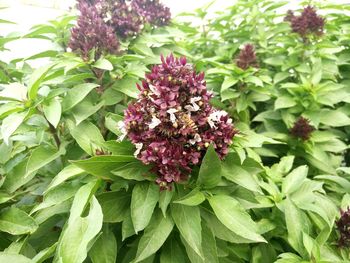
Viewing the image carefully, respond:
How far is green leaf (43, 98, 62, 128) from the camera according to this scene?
2.79 feet

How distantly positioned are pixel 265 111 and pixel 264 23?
0.63 metres

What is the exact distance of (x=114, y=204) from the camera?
840 mm

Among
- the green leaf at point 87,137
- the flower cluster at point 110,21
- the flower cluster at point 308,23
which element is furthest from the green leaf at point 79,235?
the flower cluster at point 308,23

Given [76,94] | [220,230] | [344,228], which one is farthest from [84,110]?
[344,228]

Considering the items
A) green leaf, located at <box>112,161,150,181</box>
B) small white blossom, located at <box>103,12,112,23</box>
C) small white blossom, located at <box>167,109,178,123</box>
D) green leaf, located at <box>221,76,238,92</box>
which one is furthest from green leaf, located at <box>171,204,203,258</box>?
small white blossom, located at <box>103,12,112,23</box>

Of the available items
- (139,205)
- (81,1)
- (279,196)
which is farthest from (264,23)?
(139,205)

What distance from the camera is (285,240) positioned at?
1090mm

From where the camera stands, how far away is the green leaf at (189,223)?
73 cm

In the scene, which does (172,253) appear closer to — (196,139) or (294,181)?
(196,139)

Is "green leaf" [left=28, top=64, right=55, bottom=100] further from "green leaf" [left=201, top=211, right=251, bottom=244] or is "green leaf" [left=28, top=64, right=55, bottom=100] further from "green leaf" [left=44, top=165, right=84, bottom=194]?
"green leaf" [left=201, top=211, right=251, bottom=244]

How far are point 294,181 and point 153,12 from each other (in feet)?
3.18

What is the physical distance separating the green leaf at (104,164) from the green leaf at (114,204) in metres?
0.07

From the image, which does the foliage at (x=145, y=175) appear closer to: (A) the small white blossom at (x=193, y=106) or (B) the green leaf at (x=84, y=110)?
(B) the green leaf at (x=84, y=110)

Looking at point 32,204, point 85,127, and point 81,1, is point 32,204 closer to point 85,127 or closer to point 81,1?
point 85,127
